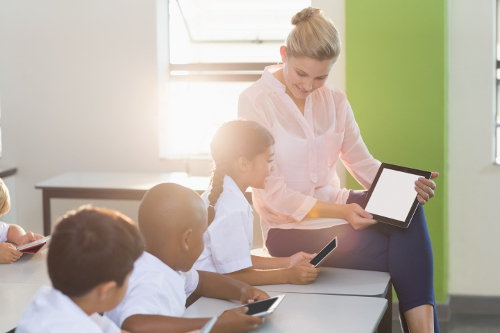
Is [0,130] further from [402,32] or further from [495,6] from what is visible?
[495,6]

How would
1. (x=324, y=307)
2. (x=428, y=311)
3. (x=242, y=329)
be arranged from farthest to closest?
(x=428, y=311)
(x=324, y=307)
(x=242, y=329)

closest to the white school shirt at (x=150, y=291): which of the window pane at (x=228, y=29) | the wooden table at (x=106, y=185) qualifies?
the wooden table at (x=106, y=185)

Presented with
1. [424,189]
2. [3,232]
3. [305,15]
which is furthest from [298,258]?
[3,232]

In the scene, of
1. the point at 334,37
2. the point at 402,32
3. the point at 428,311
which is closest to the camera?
the point at 428,311

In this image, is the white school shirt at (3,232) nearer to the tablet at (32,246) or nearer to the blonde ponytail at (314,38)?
the tablet at (32,246)

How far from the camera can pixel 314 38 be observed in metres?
2.18

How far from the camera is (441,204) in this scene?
137 inches

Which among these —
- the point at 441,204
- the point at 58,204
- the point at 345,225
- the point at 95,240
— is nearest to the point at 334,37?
the point at 345,225

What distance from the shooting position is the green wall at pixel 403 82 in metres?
3.40

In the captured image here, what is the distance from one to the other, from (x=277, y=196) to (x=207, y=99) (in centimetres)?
212

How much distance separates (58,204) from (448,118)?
2680mm

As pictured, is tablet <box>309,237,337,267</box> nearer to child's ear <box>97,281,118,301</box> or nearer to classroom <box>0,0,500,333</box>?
child's ear <box>97,281,118,301</box>

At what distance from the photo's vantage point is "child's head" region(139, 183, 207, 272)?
1.49m

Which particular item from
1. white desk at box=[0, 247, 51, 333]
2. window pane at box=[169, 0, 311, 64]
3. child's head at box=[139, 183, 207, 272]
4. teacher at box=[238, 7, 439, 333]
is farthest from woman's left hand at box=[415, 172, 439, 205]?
window pane at box=[169, 0, 311, 64]
